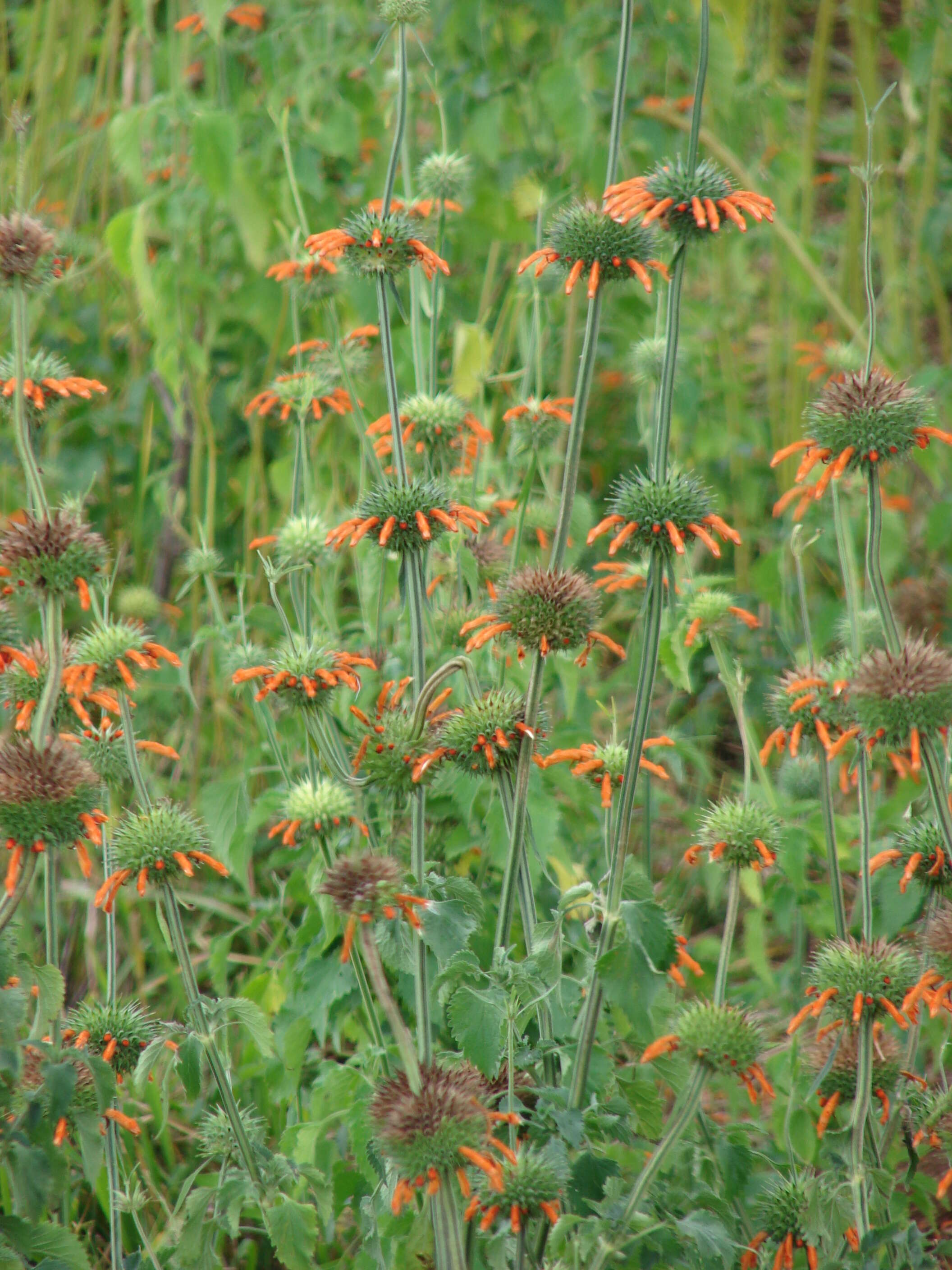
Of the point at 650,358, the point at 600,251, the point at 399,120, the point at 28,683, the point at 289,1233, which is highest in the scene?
the point at 650,358

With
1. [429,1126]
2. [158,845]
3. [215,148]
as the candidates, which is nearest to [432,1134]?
[429,1126]

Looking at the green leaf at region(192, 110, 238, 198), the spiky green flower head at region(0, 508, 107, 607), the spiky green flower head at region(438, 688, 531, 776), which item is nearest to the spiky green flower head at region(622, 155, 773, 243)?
the spiky green flower head at region(438, 688, 531, 776)

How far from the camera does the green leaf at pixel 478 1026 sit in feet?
3.43

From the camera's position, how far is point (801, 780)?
1.81 m

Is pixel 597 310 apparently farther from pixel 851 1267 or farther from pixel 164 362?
pixel 164 362

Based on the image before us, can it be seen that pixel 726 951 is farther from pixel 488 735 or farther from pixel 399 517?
pixel 399 517

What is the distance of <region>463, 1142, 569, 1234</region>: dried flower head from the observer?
3.31 feet

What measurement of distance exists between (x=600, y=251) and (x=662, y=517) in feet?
0.82

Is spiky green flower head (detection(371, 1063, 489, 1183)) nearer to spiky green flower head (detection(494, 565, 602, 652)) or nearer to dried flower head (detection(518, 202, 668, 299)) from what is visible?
spiky green flower head (detection(494, 565, 602, 652))

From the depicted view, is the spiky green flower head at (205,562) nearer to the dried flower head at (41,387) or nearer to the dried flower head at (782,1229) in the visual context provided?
the dried flower head at (41,387)

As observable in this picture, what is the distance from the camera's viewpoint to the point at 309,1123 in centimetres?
134

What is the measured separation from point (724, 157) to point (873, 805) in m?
1.31

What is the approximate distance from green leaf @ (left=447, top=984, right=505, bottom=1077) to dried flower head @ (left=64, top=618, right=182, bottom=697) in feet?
1.50

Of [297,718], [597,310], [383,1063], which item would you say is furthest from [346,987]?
[597,310]
